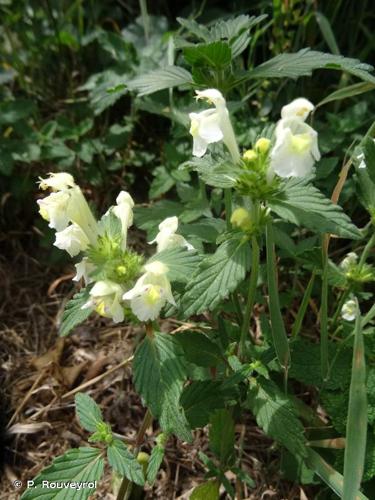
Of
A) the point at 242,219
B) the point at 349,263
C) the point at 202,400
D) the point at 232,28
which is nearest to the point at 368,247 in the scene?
the point at 349,263

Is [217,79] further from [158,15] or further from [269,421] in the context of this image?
[158,15]

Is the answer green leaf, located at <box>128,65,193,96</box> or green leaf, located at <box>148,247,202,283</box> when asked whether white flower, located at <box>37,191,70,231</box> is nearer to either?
green leaf, located at <box>148,247,202,283</box>

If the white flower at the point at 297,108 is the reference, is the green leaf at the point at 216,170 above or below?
below

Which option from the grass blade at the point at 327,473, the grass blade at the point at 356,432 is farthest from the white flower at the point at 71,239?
the grass blade at the point at 327,473

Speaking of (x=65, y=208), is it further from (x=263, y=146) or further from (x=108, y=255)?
(x=263, y=146)

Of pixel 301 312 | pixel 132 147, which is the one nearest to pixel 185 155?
pixel 132 147

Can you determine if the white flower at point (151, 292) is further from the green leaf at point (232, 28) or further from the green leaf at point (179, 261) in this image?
the green leaf at point (232, 28)
